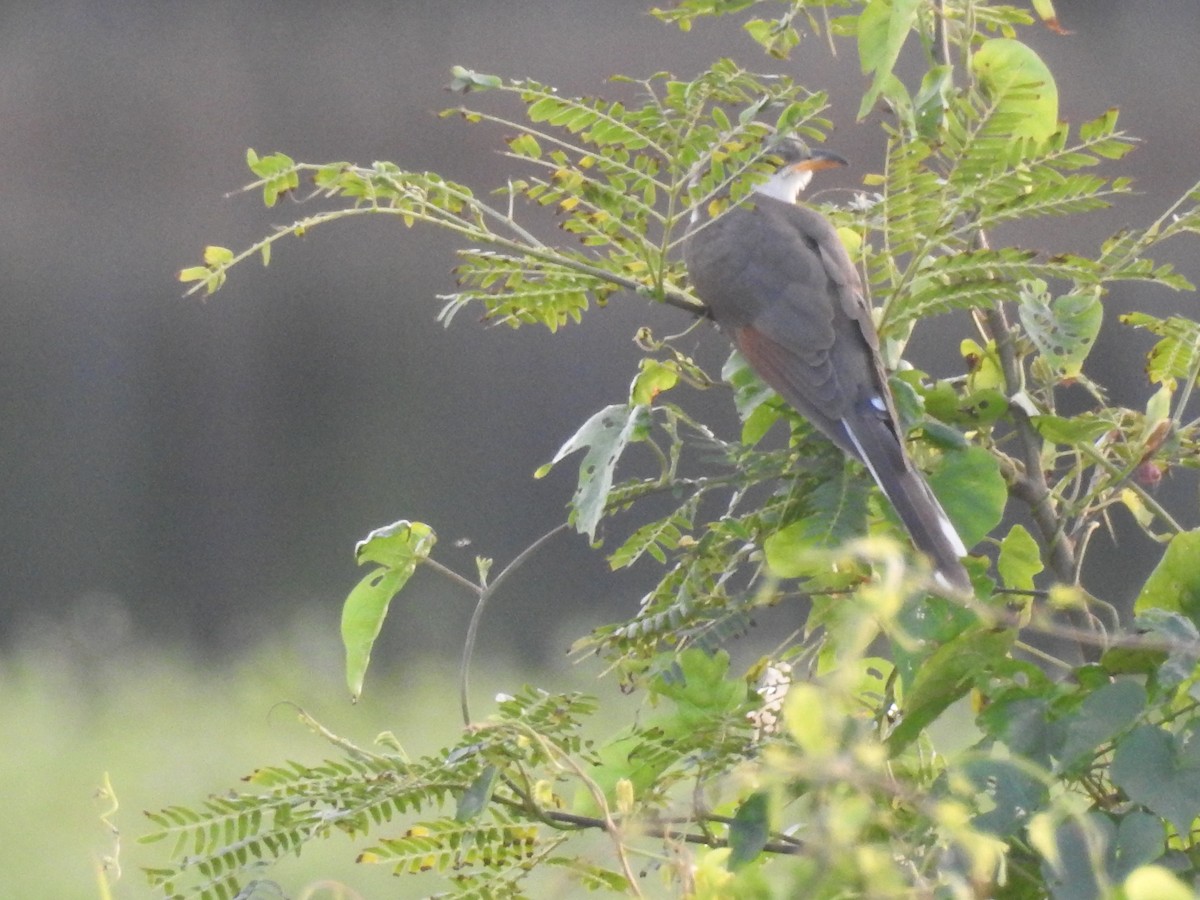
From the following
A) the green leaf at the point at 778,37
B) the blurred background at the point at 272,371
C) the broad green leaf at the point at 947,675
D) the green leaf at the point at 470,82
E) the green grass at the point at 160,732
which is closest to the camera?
the broad green leaf at the point at 947,675

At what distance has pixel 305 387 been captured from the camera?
629 cm

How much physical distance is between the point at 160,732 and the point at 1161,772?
151 inches

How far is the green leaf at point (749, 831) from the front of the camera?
90 cm

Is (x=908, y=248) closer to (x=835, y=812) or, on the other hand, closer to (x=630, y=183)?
(x=630, y=183)

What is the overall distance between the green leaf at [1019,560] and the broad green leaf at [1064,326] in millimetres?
114

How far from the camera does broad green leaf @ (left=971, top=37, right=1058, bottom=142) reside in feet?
3.55

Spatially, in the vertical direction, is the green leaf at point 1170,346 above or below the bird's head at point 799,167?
below

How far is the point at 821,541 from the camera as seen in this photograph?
3.26 ft

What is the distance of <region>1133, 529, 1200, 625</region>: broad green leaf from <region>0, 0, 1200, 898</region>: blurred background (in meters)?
3.17

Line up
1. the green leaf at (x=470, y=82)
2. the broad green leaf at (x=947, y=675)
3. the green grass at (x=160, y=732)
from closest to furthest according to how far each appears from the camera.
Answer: the broad green leaf at (x=947, y=675)
the green leaf at (x=470, y=82)
the green grass at (x=160, y=732)

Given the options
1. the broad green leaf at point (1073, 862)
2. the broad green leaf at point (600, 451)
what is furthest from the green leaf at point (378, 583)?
the broad green leaf at point (1073, 862)

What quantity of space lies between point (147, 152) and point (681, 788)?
4.43 m

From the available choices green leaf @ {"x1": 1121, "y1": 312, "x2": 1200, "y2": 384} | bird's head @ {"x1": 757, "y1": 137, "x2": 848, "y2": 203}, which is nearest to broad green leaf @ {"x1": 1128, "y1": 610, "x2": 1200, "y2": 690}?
green leaf @ {"x1": 1121, "y1": 312, "x2": 1200, "y2": 384}

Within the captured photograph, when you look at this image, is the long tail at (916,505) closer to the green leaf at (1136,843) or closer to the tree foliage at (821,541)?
the tree foliage at (821,541)
